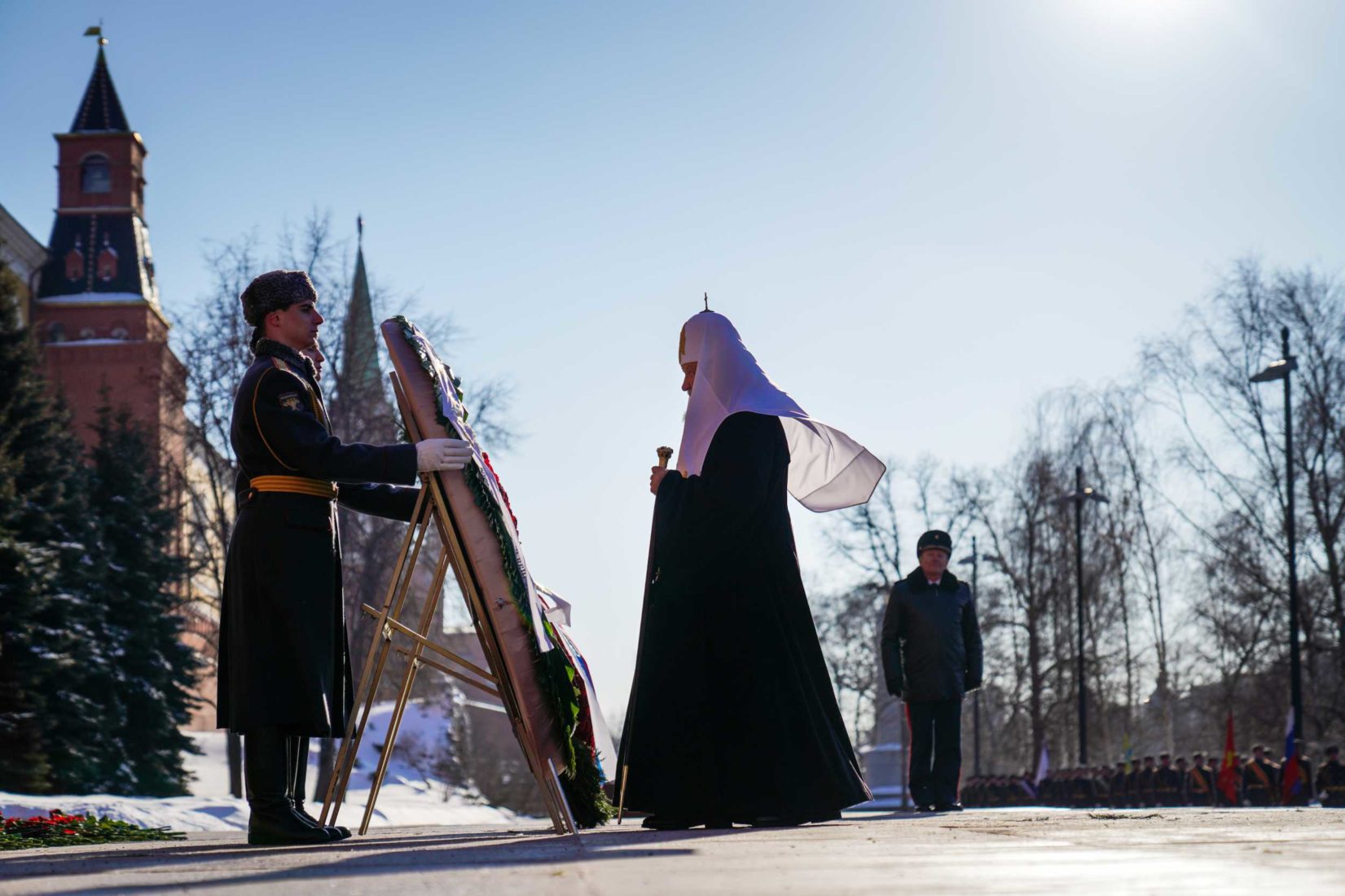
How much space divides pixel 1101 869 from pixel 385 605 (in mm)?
3652

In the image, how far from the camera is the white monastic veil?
740 centimetres

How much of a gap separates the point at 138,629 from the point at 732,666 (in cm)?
3183

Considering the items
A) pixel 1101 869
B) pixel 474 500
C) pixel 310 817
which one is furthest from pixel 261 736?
pixel 1101 869

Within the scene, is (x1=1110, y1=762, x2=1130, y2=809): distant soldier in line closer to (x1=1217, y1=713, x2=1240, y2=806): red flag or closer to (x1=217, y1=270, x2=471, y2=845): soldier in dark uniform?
(x1=1217, y1=713, x2=1240, y2=806): red flag

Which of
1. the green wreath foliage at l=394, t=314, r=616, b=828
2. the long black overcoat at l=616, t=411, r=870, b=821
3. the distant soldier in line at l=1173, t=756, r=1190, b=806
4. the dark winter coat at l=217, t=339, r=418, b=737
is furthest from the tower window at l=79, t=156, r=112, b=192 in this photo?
the green wreath foliage at l=394, t=314, r=616, b=828

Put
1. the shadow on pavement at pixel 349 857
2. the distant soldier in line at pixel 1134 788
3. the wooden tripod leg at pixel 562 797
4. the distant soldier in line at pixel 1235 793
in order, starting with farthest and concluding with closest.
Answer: the distant soldier in line at pixel 1134 788 < the distant soldier in line at pixel 1235 793 < the wooden tripod leg at pixel 562 797 < the shadow on pavement at pixel 349 857

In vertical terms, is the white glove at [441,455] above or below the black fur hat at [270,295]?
below

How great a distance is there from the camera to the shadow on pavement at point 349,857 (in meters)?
3.98

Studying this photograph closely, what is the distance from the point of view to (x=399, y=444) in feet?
21.4

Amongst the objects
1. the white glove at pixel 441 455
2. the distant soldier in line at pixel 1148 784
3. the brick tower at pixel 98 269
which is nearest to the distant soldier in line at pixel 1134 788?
the distant soldier in line at pixel 1148 784

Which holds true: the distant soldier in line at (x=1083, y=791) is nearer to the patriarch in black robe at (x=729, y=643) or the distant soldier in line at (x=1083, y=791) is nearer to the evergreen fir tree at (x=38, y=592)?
the evergreen fir tree at (x=38, y=592)

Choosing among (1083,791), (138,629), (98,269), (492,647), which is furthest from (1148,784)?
(98,269)

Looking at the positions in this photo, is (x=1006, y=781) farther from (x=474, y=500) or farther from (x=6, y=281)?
(x=474, y=500)

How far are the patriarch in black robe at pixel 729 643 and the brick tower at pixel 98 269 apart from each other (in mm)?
67951
